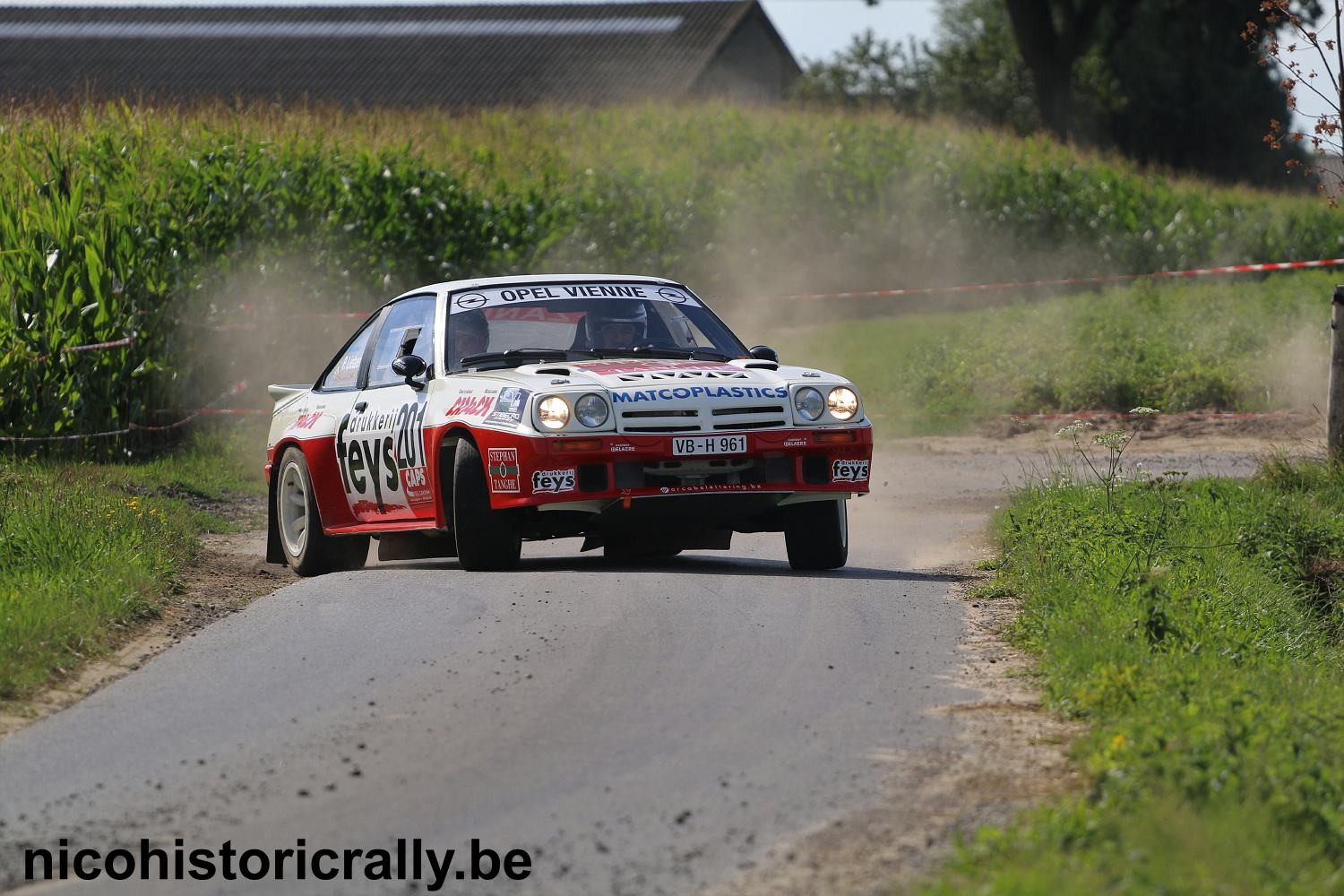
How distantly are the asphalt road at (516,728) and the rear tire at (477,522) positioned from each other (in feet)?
1.01

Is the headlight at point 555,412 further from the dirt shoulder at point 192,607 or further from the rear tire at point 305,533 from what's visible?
the rear tire at point 305,533

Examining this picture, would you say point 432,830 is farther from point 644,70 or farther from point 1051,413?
point 644,70

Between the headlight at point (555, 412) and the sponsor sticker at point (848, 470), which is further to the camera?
the sponsor sticker at point (848, 470)

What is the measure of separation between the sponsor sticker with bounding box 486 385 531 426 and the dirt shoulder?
5.54ft

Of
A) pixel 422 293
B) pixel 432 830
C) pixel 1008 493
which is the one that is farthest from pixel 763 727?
pixel 1008 493

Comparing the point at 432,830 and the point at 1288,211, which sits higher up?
the point at 1288,211

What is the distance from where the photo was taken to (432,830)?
18.0ft

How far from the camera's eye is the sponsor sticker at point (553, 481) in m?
9.80

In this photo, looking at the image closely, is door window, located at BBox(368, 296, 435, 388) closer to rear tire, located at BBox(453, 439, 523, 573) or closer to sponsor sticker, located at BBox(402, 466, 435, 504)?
sponsor sticker, located at BBox(402, 466, 435, 504)

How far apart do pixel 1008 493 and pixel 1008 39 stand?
59109mm

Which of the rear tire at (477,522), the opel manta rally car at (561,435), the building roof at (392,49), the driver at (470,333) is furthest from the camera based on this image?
A: the building roof at (392,49)

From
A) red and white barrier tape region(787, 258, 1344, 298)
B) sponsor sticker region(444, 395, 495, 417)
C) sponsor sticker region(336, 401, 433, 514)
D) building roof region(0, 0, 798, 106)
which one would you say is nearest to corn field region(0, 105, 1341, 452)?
red and white barrier tape region(787, 258, 1344, 298)

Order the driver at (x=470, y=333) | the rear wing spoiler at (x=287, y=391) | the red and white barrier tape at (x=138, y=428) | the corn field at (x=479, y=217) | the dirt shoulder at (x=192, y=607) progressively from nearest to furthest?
1. the dirt shoulder at (x=192, y=607)
2. the driver at (x=470, y=333)
3. the rear wing spoiler at (x=287, y=391)
4. the red and white barrier tape at (x=138, y=428)
5. the corn field at (x=479, y=217)

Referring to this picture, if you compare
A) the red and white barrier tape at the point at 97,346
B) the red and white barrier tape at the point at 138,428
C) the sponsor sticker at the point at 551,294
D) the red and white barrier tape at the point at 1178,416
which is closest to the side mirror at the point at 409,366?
the sponsor sticker at the point at 551,294
